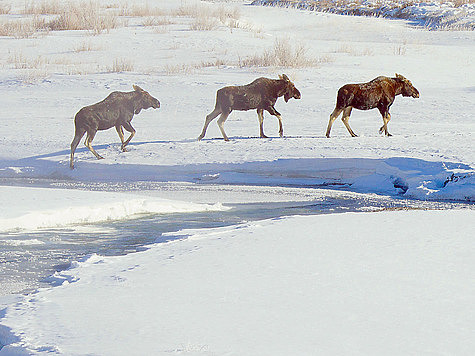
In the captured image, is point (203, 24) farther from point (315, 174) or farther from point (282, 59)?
point (315, 174)

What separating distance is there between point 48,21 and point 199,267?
27.7 meters

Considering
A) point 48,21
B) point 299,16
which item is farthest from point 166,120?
point 299,16

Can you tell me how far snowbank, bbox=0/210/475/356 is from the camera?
4738 mm

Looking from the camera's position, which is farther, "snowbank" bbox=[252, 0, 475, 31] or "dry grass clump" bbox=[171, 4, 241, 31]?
"snowbank" bbox=[252, 0, 475, 31]

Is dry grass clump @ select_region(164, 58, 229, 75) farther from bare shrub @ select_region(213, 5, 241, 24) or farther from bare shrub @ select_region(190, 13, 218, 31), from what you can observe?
bare shrub @ select_region(213, 5, 241, 24)

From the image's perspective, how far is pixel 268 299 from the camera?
18.6ft

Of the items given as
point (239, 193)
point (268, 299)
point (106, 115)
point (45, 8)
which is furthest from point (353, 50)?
point (268, 299)

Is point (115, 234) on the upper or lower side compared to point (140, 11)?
lower

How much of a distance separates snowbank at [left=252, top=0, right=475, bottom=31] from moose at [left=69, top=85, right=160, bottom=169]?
80.3ft

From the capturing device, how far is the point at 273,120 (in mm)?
17516

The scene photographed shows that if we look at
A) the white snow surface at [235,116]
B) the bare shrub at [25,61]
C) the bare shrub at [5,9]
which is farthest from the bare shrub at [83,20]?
the bare shrub at [25,61]

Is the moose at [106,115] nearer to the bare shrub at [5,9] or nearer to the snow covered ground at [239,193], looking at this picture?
the snow covered ground at [239,193]

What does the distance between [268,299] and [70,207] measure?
4522 mm

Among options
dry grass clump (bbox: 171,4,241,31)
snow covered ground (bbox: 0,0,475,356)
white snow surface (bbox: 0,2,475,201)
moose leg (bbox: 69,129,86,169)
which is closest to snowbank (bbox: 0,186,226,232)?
snow covered ground (bbox: 0,0,475,356)
